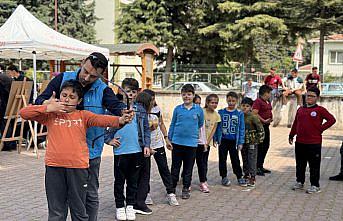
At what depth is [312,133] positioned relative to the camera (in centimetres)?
769

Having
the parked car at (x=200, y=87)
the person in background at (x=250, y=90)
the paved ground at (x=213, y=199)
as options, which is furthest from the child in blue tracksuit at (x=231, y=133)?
the parked car at (x=200, y=87)

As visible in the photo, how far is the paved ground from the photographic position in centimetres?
628

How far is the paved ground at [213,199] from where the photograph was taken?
6.28 meters

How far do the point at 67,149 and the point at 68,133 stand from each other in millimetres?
133

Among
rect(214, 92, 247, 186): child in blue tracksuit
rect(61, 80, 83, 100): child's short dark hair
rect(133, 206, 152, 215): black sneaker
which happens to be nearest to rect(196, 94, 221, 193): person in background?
rect(214, 92, 247, 186): child in blue tracksuit

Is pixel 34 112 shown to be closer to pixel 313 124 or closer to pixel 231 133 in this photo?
pixel 231 133

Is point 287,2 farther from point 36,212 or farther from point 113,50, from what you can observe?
point 36,212

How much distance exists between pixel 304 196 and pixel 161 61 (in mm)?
28686

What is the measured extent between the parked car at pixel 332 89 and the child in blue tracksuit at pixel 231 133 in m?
12.5

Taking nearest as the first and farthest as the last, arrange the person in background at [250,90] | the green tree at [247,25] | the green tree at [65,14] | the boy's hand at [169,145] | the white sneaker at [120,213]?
the white sneaker at [120,213] → the boy's hand at [169,145] → the person in background at [250,90] → the green tree at [247,25] → the green tree at [65,14]

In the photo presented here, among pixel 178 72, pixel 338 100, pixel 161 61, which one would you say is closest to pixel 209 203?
pixel 338 100

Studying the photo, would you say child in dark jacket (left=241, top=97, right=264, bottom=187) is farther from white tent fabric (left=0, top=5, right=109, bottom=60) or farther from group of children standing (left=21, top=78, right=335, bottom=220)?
white tent fabric (left=0, top=5, right=109, bottom=60)

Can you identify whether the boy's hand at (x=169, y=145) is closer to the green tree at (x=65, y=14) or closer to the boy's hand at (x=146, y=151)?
the boy's hand at (x=146, y=151)

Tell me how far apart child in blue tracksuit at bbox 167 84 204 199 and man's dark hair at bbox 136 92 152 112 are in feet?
3.39
